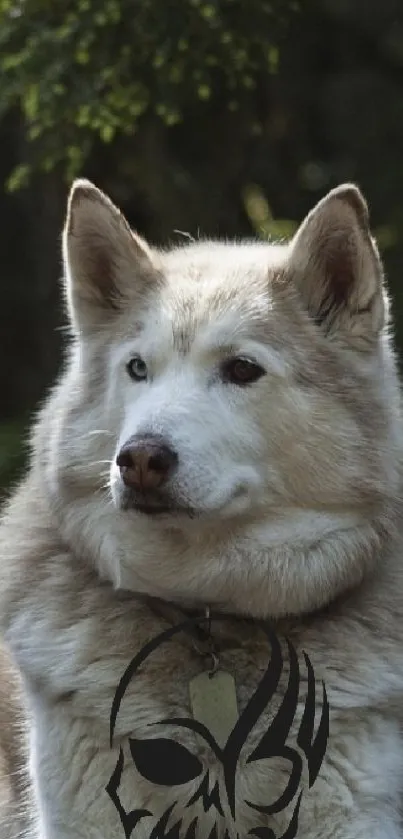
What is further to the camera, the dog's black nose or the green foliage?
the green foliage

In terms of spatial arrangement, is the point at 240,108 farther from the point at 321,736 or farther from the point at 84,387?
the point at 321,736

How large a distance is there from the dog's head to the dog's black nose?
0.04 metres

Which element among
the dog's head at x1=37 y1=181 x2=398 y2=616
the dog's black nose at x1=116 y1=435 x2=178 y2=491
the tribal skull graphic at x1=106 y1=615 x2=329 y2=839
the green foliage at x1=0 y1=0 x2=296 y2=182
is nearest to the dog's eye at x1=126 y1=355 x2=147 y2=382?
the dog's head at x1=37 y1=181 x2=398 y2=616

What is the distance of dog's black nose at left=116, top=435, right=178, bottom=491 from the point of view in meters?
2.76

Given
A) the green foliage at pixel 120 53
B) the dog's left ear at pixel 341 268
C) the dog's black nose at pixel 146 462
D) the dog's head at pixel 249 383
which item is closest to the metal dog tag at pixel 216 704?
the dog's head at pixel 249 383

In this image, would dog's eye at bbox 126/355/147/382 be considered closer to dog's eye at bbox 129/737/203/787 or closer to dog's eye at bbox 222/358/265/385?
dog's eye at bbox 222/358/265/385

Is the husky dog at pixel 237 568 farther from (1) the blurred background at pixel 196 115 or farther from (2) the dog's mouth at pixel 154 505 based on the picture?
(1) the blurred background at pixel 196 115

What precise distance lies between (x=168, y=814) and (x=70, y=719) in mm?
326

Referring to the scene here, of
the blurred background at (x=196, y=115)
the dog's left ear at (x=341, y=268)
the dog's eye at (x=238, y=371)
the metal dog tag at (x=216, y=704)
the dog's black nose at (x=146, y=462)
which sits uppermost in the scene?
the blurred background at (x=196, y=115)

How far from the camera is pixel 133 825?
3.01 meters

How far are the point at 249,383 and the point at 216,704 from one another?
0.74 m

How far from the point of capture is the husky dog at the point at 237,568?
9.84 feet

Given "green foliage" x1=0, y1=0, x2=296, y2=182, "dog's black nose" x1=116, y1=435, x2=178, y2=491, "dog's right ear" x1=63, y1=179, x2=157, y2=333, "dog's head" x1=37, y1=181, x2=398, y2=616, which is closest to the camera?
"dog's black nose" x1=116, y1=435, x2=178, y2=491

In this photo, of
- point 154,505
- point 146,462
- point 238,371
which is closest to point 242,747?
point 154,505
